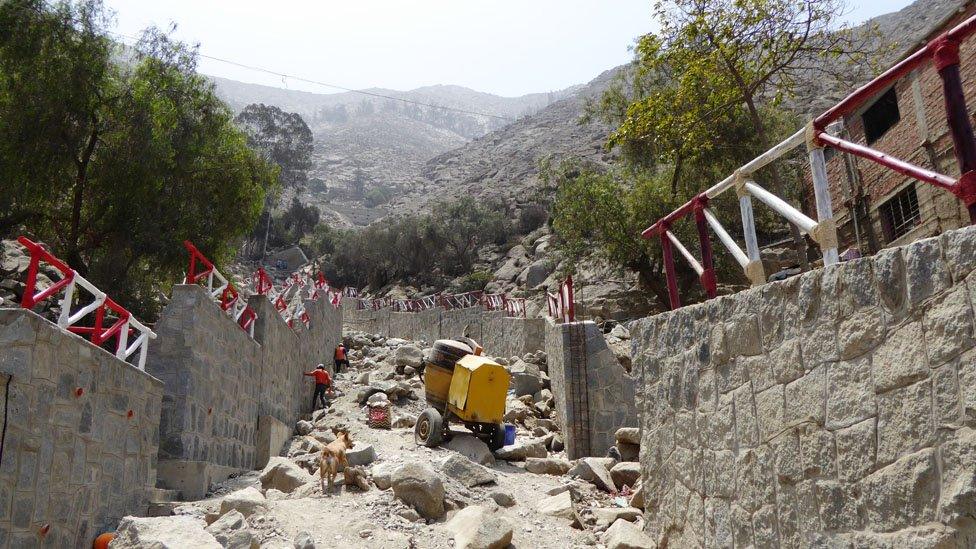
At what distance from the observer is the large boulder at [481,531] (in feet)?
20.5

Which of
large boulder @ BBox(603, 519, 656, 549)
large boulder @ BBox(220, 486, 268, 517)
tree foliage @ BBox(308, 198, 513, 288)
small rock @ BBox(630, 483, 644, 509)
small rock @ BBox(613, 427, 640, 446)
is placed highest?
tree foliage @ BBox(308, 198, 513, 288)

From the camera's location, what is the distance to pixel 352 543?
6434mm

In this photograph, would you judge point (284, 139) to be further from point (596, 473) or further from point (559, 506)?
point (559, 506)

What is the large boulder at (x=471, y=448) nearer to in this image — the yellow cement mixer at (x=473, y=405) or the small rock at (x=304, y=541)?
the yellow cement mixer at (x=473, y=405)

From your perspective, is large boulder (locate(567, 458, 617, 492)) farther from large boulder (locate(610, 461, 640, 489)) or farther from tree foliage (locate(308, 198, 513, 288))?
tree foliage (locate(308, 198, 513, 288))

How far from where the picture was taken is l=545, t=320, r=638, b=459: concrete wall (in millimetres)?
11875

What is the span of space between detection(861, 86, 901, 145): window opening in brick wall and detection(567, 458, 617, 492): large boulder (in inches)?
450

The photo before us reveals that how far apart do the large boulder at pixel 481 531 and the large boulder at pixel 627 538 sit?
3.19 feet

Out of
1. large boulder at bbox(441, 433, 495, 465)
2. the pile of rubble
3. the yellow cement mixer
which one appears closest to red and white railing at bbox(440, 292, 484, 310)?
the yellow cement mixer

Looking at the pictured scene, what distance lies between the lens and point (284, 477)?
847 cm

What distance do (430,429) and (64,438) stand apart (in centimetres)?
662

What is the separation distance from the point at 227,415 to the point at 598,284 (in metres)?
19.8

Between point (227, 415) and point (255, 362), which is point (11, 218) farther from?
point (227, 415)

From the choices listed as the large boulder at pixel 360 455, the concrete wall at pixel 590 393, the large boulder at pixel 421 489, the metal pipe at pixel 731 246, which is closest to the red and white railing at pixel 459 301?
the concrete wall at pixel 590 393
